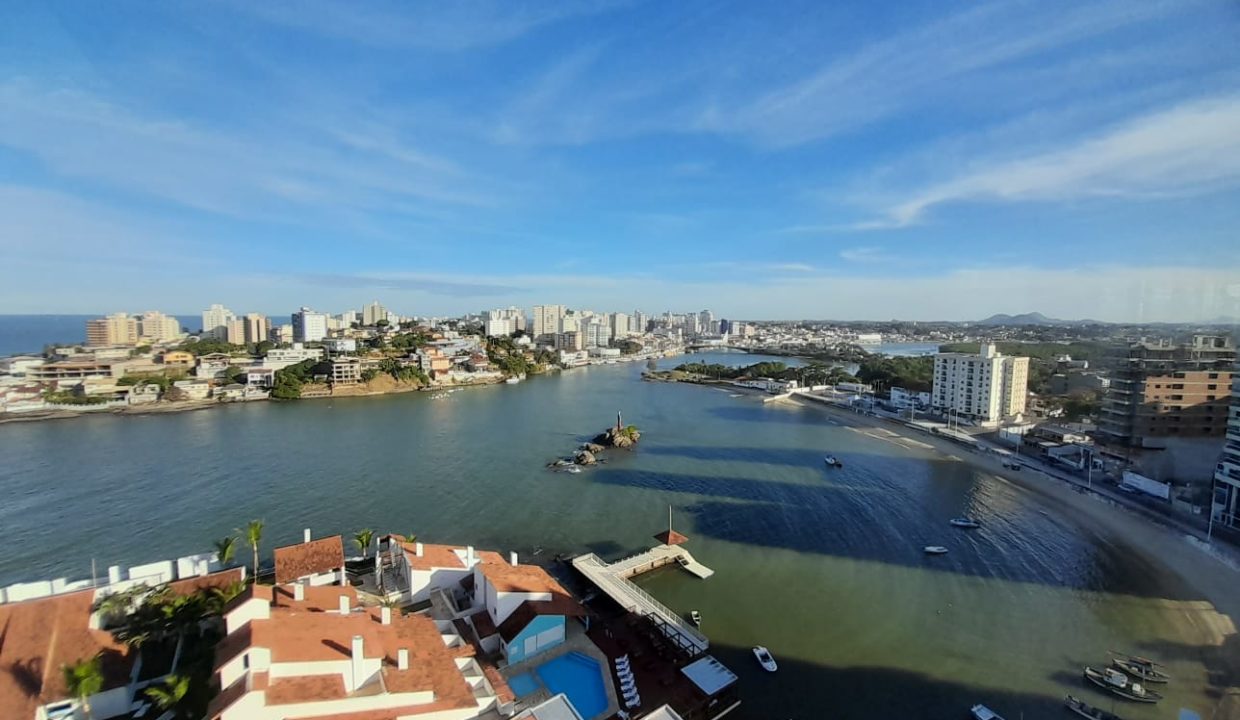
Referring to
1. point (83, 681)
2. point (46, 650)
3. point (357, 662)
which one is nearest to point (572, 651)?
point (357, 662)

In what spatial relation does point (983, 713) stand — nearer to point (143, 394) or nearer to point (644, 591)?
point (644, 591)

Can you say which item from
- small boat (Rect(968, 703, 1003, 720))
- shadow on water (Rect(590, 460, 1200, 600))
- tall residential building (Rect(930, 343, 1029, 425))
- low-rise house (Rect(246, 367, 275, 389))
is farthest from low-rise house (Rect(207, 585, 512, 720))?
low-rise house (Rect(246, 367, 275, 389))

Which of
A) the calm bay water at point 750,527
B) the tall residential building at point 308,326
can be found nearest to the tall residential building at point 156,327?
the tall residential building at point 308,326

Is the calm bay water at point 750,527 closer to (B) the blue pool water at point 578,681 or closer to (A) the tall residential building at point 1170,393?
(B) the blue pool water at point 578,681

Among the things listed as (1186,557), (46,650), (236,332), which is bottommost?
(1186,557)

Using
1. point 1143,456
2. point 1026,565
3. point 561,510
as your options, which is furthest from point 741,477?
point 1143,456

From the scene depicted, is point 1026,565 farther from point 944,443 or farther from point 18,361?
point 18,361

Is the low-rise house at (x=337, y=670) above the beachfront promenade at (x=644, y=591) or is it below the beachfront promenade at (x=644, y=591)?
above
